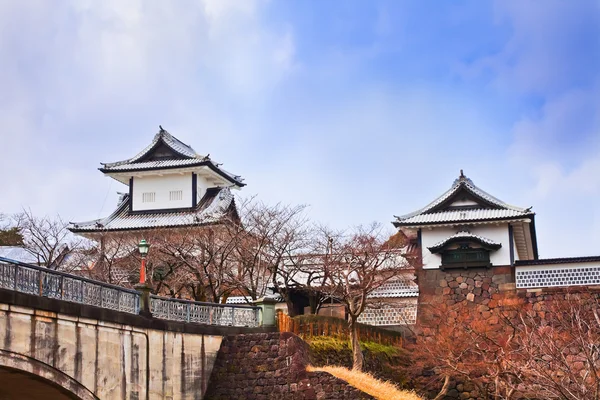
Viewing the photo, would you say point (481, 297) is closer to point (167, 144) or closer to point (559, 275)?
point (559, 275)

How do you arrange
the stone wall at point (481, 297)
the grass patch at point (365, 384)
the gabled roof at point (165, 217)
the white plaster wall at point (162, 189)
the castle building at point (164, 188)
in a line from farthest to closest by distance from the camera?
the white plaster wall at point (162, 189), the castle building at point (164, 188), the gabled roof at point (165, 217), the stone wall at point (481, 297), the grass patch at point (365, 384)

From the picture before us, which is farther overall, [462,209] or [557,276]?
[462,209]

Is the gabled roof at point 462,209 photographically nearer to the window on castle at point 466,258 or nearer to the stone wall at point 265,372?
the window on castle at point 466,258

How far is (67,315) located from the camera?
18.5m

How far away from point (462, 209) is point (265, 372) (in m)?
16.9

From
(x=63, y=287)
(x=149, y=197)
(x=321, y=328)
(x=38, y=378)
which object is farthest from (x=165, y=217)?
(x=38, y=378)

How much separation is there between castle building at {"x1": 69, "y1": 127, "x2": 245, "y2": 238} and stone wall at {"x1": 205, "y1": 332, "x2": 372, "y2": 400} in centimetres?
1873

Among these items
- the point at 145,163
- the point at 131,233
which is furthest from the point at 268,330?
the point at 145,163

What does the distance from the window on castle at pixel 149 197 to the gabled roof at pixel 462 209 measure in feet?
50.5

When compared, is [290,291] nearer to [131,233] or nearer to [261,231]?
[261,231]

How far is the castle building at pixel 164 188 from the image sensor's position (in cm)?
4412

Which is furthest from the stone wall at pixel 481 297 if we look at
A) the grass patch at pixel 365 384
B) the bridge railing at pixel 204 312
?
the bridge railing at pixel 204 312

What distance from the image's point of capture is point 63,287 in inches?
739

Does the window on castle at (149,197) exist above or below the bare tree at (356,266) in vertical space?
above
